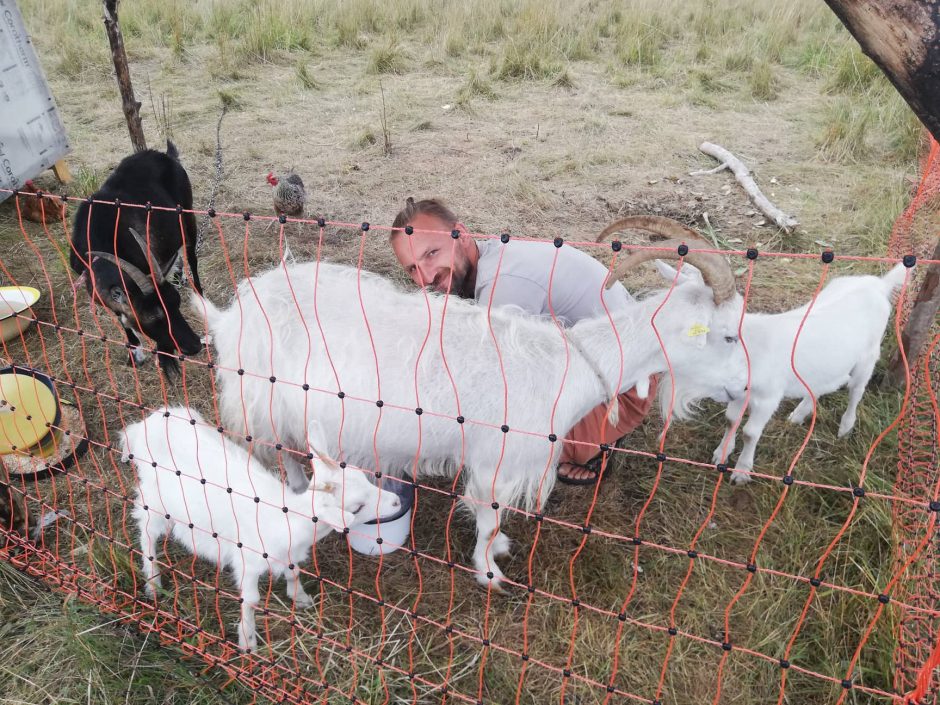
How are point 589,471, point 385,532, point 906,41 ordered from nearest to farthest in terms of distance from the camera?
point 906,41, point 385,532, point 589,471

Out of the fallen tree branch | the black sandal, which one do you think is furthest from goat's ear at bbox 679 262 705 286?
the fallen tree branch

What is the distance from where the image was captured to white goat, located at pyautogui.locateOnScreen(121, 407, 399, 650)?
8.22 feet

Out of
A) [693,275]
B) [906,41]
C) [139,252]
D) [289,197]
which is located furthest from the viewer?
[289,197]

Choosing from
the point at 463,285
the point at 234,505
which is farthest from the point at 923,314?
the point at 234,505

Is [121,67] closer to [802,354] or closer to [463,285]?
[463,285]

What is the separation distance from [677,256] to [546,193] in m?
4.10

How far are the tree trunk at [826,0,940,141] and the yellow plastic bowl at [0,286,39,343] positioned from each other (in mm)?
4772

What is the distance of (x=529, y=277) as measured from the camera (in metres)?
3.14

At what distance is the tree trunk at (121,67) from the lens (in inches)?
182

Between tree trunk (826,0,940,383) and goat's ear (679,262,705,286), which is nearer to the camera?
tree trunk (826,0,940,383)

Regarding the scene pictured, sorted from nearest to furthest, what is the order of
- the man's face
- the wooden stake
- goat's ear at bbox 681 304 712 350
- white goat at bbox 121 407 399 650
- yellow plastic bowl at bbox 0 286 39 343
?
white goat at bbox 121 407 399 650, goat's ear at bbox 681 304 712 350, the man's face, yellow plastic bowl at bbox 0 286 39 343, the wooden stake

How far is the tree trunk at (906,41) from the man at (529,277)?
1588mm

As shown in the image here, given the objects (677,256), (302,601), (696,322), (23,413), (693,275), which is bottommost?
(302,601)

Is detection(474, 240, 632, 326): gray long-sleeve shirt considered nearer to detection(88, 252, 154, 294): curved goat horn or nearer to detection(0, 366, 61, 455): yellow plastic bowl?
detection(88, 252, 154, 294): curved goat horn
